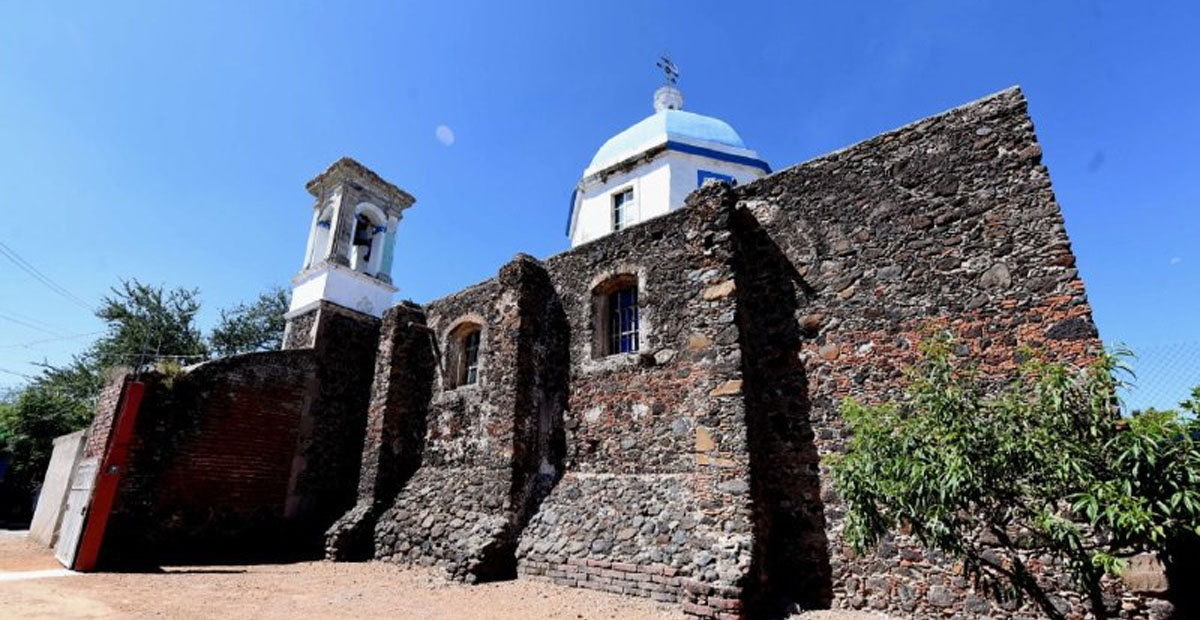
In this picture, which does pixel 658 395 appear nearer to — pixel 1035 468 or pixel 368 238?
pixel 1035 468

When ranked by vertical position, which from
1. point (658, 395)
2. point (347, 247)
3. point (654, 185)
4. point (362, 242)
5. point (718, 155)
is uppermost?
point (718, 155)

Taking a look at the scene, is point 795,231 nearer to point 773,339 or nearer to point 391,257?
point 773,339

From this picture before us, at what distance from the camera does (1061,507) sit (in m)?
5.28

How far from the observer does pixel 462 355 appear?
41.3ft

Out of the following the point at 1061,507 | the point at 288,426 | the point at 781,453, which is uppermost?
the point at 288,426

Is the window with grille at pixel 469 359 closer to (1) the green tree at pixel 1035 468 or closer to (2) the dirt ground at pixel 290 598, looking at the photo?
(2) the dirt ground at pixel 290 598

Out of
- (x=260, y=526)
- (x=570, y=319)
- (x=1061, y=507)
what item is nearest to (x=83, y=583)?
(x=260, y=526)

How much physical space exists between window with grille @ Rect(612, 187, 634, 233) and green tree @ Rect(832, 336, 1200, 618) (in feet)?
39.1

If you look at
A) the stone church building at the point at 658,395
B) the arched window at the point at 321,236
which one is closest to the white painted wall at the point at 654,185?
the stone church building at the point at 658,395

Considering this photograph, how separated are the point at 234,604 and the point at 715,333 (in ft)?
23.1

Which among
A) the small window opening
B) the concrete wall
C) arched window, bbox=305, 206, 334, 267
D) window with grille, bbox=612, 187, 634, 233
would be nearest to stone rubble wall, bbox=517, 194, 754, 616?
window with grille, bbox=612, 187, 634, 233

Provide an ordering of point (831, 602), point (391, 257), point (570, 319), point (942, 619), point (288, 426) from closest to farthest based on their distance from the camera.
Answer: point (942, 619)
point (831, 602)
point (570, 319)
point (288, 426)
point (391, 257)

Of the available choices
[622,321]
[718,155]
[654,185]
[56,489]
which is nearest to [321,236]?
[56,489]

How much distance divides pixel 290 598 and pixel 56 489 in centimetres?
843
